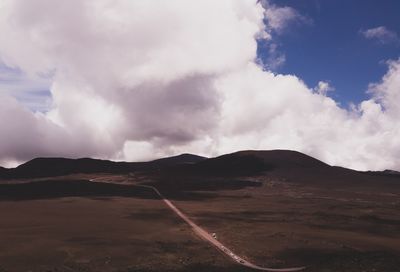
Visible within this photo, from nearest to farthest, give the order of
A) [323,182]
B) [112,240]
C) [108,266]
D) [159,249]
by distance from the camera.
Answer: [108,266]
[159,249]
[112,240]
[323,182]

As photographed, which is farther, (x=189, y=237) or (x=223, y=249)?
(x=189, y=237)

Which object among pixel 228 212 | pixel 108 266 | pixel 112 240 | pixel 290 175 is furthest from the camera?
pixel 290 175

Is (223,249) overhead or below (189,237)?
below

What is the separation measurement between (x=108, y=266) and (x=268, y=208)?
183ft

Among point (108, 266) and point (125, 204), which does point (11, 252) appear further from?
point (125, 204)

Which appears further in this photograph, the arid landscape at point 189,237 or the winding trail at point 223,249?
the arid landscape at point 189,237

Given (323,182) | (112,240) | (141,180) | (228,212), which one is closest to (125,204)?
(228,212)

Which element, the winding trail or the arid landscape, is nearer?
the winding trail

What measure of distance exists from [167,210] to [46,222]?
25.9m

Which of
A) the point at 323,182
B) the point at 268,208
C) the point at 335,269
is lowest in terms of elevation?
the point at 335,269

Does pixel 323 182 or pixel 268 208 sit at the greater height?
pixel 323 182

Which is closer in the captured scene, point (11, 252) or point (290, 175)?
point (11, 252)

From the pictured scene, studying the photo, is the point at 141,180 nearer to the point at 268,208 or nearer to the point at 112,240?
the point at 268,208

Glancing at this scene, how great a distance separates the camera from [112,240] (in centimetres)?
4947
